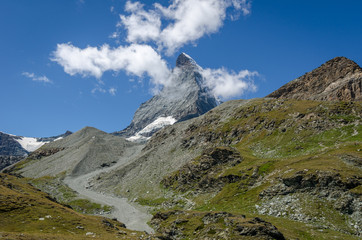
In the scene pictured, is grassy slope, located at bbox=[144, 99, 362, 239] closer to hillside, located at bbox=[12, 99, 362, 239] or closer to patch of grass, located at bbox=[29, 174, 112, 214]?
hillside, located at bbox=[12, 99, 362, 239]

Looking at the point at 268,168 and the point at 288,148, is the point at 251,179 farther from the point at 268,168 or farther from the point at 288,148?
the point at 288,148

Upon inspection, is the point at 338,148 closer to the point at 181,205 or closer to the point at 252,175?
the point at 252,175

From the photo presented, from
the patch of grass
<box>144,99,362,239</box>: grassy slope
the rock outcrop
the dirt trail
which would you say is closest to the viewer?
the rock outcrop

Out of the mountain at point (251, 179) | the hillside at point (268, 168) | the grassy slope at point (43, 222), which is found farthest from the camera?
the hillside at point (268, 168)

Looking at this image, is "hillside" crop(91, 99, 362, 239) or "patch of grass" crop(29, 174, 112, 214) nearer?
"hillside" crop(91, 99, 362, 239)

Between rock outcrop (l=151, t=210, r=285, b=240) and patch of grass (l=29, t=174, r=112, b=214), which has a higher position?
patch of grass (l=29, t=174, r=112, b=214)

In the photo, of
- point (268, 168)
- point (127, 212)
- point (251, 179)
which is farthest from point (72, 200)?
point (268, 168)

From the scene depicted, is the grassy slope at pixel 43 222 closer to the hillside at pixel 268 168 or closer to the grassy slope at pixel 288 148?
the grassy slope at pixel 288 148

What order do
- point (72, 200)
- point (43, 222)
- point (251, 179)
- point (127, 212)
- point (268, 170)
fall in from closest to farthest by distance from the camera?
point (43, 222) < point (268, 170) < point (251, 179) < point (127, 212) < point (72, 200)

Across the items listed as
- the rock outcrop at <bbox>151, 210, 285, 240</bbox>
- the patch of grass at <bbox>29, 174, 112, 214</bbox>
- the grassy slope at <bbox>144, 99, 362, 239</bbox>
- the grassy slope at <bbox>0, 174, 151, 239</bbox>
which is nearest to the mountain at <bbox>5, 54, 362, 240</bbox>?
the rock outcrop at <bbox>151, 210, 285, 240</bbox>

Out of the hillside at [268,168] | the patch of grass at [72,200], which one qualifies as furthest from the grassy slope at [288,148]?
the patch of grass at [72,200]

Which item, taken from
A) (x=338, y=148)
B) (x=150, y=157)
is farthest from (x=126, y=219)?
(x=150, y=157)

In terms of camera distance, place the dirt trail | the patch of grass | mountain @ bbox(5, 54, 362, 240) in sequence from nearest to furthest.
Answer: mountain @ bbox(5, 54, 362, 240), the dirt trail, the patch of grass

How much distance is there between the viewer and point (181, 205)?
8500 centimetres
